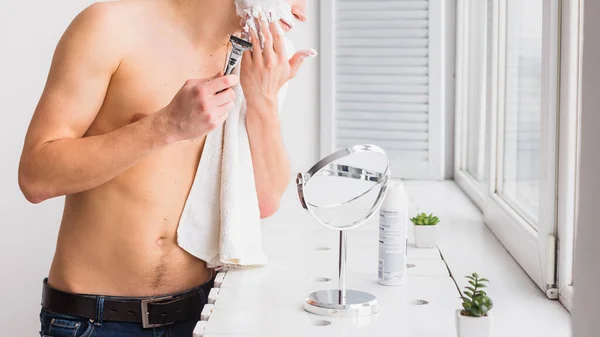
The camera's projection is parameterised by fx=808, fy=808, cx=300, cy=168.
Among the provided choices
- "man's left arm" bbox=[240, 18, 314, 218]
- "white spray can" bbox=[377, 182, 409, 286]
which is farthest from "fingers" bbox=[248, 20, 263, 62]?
"white spray can" bbox=[377, 182, 409, 286]

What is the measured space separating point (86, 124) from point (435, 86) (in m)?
1.48

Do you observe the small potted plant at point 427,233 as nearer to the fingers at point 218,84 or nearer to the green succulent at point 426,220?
the green succulent at point 426,220

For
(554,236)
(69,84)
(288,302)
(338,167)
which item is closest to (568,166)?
(554,236)

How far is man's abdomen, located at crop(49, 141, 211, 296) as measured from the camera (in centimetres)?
137

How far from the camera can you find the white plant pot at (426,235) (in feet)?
5.47

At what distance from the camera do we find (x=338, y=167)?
135 cm

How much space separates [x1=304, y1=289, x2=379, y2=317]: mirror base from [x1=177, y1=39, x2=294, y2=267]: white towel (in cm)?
24

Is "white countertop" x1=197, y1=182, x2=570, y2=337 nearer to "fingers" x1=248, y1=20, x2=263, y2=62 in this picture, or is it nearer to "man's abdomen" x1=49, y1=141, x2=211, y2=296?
"man's abdomen" x1=49, y1=141, x2=211, y2=296

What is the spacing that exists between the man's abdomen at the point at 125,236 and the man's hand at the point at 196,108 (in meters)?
0.18

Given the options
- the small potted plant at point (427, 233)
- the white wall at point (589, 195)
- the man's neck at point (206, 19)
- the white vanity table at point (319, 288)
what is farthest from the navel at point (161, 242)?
the white wall at point (589, 195)

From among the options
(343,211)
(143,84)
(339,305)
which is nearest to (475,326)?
(339,305)

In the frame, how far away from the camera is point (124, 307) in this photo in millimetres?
1371

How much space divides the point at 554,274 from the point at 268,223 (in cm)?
80

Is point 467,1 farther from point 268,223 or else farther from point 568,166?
point 568,166
